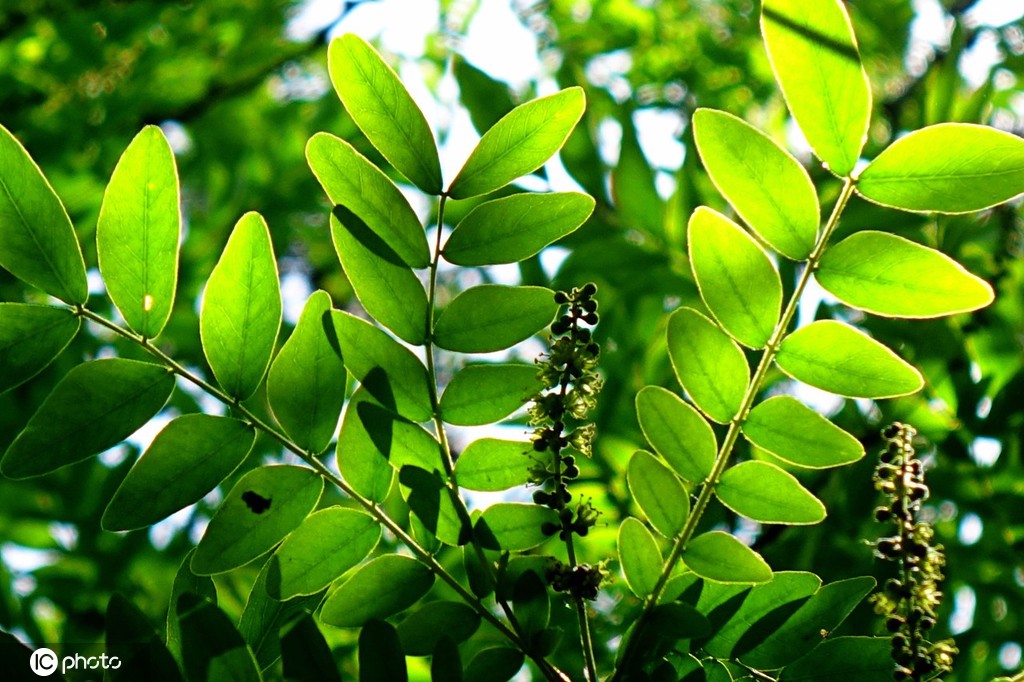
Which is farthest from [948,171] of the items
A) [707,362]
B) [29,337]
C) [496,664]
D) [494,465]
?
[29,337]

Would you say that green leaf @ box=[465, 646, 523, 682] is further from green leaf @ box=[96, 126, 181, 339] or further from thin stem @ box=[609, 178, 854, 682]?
green leaf @ box=[96, 126, 181, 339]

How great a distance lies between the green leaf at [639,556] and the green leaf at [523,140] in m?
0.33

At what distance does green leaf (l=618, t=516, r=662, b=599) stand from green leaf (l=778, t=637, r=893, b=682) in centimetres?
15

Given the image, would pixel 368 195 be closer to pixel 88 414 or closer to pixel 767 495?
pixel 88 414

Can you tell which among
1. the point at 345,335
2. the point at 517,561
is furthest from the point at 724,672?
the point at 345,335

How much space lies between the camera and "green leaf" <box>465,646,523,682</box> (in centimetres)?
82

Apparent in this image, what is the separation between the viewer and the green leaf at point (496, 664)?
0.82 m

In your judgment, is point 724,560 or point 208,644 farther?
point 724,560

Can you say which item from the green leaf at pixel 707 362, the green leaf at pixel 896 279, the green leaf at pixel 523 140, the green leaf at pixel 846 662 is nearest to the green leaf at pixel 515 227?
the green leaf at pixel 523 140

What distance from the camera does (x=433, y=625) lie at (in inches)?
33.5

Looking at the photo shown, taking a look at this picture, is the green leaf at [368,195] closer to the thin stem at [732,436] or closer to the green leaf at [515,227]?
the green leaf at [515,227]

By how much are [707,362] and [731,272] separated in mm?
83

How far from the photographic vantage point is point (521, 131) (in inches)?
33.7

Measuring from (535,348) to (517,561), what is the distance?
1252mm
